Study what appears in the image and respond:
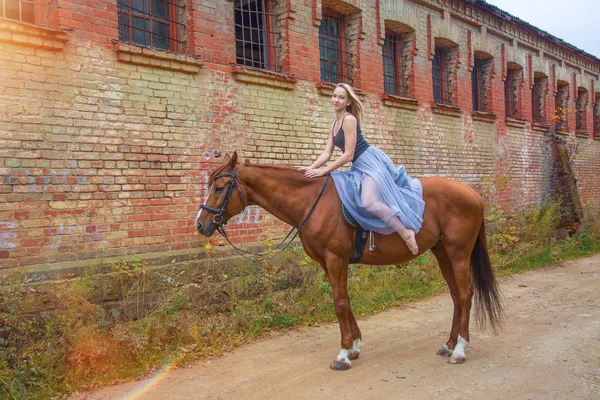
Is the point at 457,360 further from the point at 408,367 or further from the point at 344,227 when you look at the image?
the point at 344,227

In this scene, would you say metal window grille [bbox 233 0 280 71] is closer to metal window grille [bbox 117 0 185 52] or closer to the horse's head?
metal window grille [bbox 117 0 185 52]

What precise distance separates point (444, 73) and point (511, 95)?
156 inches

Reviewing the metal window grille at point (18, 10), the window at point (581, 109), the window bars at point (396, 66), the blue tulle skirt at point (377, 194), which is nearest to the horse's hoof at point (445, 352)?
the blue tulle skirt at point (377, 194)

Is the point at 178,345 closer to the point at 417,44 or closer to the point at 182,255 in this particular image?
the point at 182,255

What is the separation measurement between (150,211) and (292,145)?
9.04 ft

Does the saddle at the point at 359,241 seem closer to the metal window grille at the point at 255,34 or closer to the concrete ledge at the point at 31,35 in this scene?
the concrete ledge at the point at 31,35

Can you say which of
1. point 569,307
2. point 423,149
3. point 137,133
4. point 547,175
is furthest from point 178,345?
point 547,175

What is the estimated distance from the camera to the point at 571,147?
16125mm

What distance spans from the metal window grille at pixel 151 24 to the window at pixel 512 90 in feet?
37.2

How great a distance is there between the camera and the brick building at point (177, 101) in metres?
5.06

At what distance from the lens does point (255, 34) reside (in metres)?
7.74

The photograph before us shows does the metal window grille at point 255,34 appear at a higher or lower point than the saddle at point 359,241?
higher

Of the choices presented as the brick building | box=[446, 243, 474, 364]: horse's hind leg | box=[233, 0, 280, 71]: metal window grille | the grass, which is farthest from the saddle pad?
box=[233, 0, 280, 71]: metal window grille

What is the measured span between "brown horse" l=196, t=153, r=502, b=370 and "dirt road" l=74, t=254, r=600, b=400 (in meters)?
0.31
